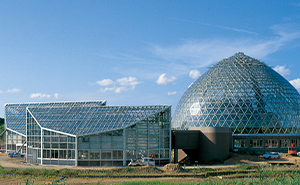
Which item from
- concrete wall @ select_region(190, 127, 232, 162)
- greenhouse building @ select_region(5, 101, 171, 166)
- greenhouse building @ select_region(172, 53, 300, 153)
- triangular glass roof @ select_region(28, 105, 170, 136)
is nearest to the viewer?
greenhouse building @ select_region(5, 101, 171, 166)

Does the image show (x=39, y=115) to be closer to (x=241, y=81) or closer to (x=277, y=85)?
(x=241, y=81)

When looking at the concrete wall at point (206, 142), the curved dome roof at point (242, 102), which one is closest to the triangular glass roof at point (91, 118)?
the concrete wall at point (206, 142)

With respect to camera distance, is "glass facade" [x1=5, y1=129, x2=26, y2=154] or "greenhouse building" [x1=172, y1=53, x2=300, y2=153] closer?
"greenhouse building" [x1=172, y1=53, x2=300, y2=153]

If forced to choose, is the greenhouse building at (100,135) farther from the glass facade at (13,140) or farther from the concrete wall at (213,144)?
the glass facade at (13,140)

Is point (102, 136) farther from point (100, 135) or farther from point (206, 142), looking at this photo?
point (206, 142)

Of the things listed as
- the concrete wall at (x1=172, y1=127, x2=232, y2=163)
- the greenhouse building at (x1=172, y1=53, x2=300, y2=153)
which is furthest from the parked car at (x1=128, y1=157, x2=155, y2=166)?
the greenhouse building at (x1=172, y1=53, x2=300, y2=153)

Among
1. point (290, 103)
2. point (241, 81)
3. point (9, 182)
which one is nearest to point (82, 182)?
point (9, 182)

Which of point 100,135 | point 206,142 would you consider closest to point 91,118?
point 100,135

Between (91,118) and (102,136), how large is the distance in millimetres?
3988

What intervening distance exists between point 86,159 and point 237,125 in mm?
31621

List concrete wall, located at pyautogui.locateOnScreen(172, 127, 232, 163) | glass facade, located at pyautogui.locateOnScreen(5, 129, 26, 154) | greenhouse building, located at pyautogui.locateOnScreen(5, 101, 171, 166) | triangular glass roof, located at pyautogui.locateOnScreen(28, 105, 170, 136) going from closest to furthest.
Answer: greenhouse building, located at pyautogui.locateOnScreen(5, 101, 171, 166) < triangular glass roof, located at pyautogui.locateOnScreen(28, 105, 170, 136) < concrete wall, located at pyautogui.locateOnScreen(172, 127, 232, 163) < glass facade, located at pyautogui.locateOnScreen(5, 129, 26, 154)

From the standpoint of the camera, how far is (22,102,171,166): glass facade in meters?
46.3

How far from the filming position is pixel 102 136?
46.5m

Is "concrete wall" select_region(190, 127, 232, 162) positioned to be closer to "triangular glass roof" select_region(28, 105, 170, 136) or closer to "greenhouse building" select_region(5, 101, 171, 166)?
"greenhouse building" select_region(5, 101, 171, 166)
